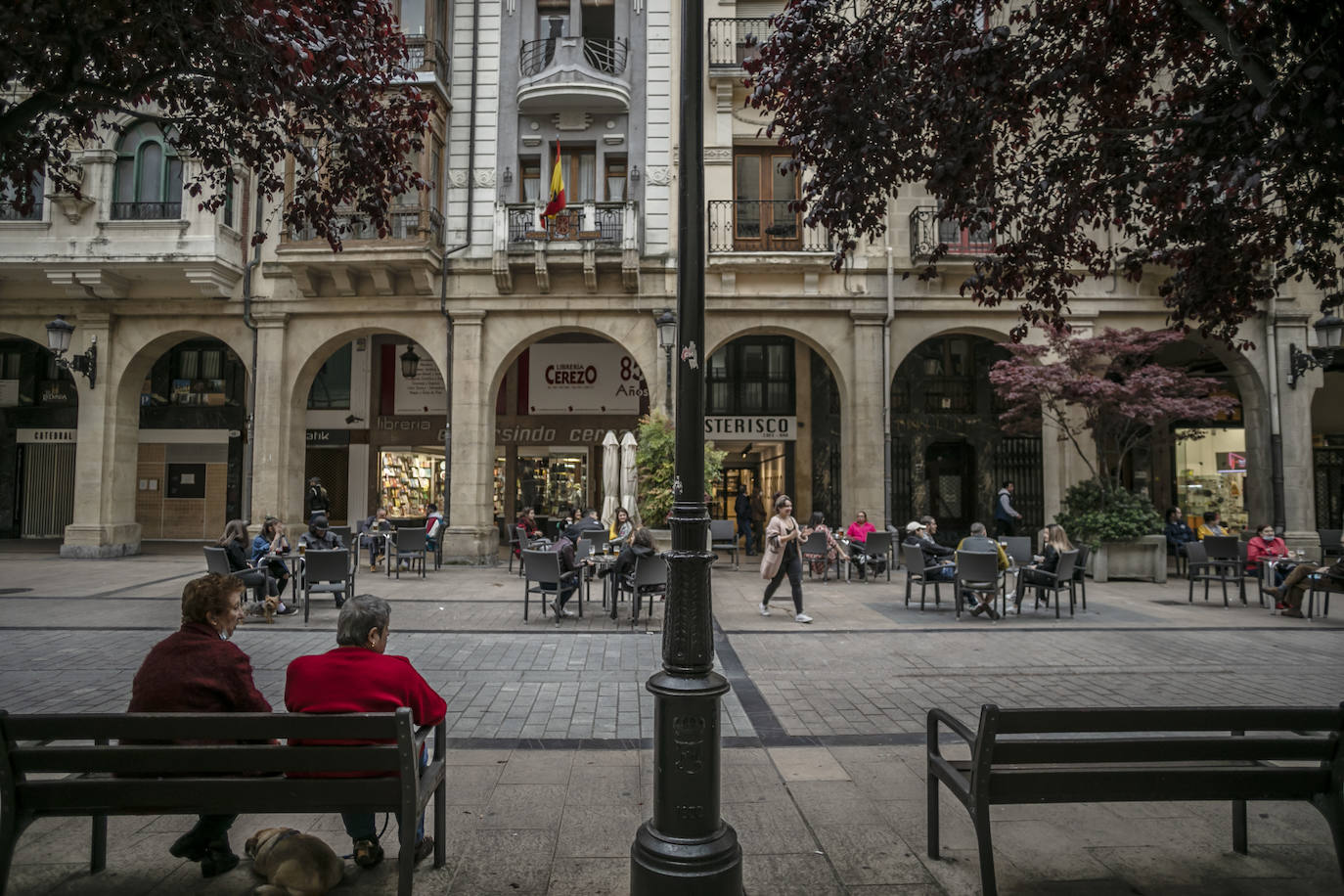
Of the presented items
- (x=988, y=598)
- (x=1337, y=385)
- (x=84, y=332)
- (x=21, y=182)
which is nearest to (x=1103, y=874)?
(x=988, y=598)

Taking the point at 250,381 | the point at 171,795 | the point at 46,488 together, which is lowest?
the point at 171,795

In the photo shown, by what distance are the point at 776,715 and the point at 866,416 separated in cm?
1217

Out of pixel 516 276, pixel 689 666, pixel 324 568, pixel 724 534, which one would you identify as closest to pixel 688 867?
pixel 689 666

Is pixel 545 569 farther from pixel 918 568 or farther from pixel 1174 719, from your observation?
pixel 1174 719

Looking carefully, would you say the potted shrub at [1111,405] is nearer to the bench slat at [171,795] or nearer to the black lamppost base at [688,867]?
the black lamppost base at [688,867]

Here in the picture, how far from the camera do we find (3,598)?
11.1 metres

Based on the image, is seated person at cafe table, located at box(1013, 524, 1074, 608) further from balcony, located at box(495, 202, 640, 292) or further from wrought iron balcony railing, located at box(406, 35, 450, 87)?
wrought iron balcony railing, located at box(406, 35, 450, 87)

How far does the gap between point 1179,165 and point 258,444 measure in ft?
59.1

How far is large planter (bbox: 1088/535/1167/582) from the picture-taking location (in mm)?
14227

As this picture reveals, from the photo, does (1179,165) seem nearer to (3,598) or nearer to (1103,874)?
(1103,874)

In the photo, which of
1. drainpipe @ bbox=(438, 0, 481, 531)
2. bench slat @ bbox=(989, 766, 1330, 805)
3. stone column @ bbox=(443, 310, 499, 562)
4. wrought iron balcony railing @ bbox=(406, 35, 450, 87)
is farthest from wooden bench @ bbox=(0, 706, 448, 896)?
wrought iron balcony railing @ bbox=(406, 35, 450, 87)

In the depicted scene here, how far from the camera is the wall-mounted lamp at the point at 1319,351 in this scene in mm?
14102

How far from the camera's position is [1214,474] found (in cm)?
2009

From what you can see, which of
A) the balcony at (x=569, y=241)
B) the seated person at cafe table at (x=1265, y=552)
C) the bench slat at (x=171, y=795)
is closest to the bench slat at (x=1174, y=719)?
the bench slat at (x=171, y=795)
